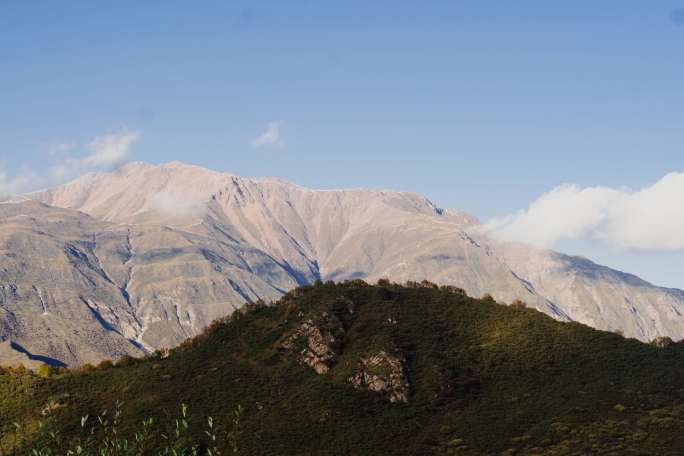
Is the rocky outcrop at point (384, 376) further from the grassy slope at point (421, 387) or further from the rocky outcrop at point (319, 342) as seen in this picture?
the rocky outcrop at point (319, 342)

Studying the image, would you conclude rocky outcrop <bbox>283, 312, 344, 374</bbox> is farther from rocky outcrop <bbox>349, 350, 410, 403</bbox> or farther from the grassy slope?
rocky outcrop <bbox>349, 350, 410, 403</bbox>

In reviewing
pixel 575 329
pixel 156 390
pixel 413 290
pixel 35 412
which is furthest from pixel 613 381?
pixel 35 412

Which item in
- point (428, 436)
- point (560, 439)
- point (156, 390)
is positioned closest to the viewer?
point (560, 439)

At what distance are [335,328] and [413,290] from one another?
81.2 ft

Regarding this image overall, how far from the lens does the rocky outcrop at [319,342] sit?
116562mm

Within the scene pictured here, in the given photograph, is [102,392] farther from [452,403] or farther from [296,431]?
[452,403]

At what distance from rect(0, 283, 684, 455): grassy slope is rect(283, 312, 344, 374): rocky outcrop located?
1.78m

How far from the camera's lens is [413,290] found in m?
142

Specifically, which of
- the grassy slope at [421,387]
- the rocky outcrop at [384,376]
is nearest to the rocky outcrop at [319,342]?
the grassy slope at [421,387]

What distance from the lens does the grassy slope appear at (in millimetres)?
92375

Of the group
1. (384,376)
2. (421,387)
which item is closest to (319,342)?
(384,376)

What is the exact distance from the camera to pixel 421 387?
359ft

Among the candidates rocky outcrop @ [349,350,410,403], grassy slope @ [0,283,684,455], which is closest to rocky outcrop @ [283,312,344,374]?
grassy slope @ [0,283,684,455]

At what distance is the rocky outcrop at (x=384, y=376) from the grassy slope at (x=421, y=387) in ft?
5.70
